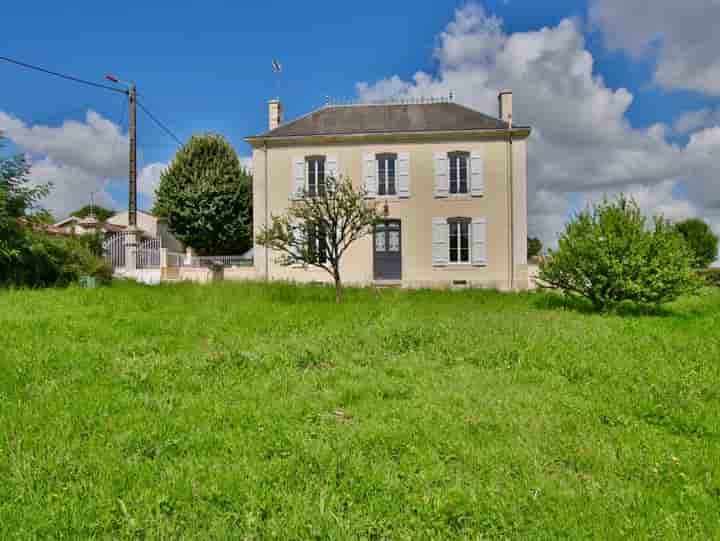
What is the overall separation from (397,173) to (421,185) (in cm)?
94

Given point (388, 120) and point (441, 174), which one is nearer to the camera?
point (441, 174)

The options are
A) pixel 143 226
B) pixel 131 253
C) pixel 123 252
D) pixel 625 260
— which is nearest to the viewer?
pixel 625 260

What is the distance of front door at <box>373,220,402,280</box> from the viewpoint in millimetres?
14742

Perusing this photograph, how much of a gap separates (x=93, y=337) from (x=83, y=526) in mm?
3518

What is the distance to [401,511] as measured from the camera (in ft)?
6.32

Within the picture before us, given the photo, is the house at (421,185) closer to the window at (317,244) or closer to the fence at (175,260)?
the fence at (175,260)

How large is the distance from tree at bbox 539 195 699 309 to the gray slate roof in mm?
7544

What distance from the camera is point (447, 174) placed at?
563 inches

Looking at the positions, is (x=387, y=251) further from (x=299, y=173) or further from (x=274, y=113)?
(x=274, y=113)

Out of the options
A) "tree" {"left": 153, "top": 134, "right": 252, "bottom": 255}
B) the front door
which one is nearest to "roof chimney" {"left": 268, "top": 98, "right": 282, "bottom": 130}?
"tree" {"left": 153, "top": 134, "right": 252, "bottom": 255}

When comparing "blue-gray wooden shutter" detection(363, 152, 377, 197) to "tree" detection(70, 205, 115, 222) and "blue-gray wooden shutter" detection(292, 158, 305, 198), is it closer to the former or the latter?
"blue-gray wooden shutter" detection(292, 158, 305, 198)

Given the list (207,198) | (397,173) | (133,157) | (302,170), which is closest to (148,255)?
(133,157)

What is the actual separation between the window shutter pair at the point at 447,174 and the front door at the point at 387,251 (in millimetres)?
2025

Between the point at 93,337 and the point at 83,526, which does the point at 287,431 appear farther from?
the point at 93,337
